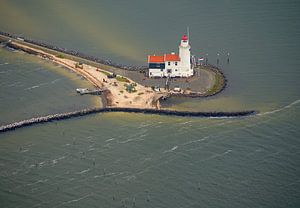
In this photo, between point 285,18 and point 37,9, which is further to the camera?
point 37,9

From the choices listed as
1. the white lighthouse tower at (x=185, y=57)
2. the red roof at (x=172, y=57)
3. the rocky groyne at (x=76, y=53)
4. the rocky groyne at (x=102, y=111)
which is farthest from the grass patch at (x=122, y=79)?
the white lighthouse tower at (x=185, y=57)

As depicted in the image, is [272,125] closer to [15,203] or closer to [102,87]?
[102,87]

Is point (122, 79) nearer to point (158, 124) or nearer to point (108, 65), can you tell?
point (108, 65)

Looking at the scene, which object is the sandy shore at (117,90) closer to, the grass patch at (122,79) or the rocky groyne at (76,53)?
the grass patch at (122,79)

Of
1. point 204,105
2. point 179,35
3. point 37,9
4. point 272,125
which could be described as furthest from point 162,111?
point 37,9

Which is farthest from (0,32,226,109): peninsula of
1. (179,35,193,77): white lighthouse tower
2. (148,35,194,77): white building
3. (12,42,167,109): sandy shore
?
(179,35,193,77): white lighthouse tower

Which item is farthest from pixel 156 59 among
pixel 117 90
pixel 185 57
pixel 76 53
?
pixel 76 53

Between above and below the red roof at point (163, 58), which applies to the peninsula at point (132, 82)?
below
